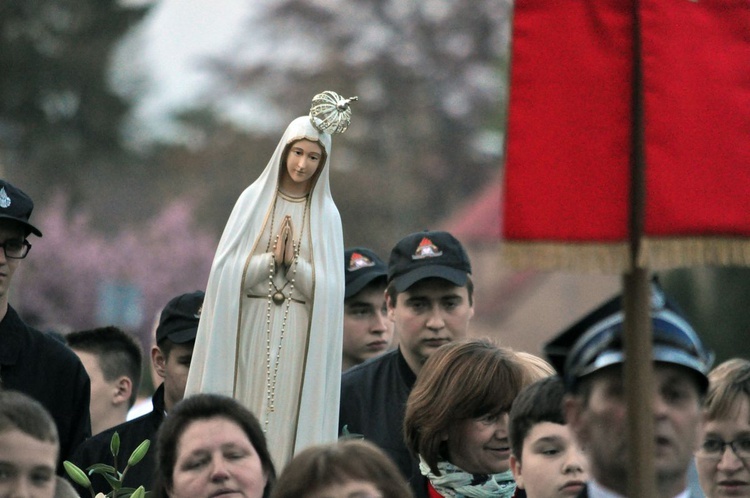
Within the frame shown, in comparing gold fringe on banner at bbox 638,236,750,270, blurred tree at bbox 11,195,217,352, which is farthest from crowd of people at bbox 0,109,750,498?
blurred tree at bbox 11,195,217,352

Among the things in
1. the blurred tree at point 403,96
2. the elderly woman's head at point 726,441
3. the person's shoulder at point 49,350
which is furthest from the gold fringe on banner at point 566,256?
the blurred tree at point 403,96

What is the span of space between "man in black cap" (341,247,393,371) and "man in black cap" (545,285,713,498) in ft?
13.4

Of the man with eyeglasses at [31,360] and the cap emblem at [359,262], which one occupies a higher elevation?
the cap emblem at [359,262]

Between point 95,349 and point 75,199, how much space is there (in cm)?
2895

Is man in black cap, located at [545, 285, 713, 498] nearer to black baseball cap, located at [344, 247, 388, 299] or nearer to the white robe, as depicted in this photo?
the white robe

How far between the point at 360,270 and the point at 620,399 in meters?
4.32

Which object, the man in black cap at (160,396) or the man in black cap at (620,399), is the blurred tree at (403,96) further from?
the man in black cap at (620,399)

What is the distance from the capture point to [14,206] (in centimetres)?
663

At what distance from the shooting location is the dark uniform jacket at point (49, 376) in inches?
263

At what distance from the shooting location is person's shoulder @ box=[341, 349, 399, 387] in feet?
22.8

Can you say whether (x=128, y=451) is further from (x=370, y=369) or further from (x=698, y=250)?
(x=698, y=250)

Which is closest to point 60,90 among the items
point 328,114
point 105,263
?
point 105,263

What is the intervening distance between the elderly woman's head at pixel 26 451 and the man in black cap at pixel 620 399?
62.6 inches

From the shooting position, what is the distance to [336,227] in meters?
6.38
